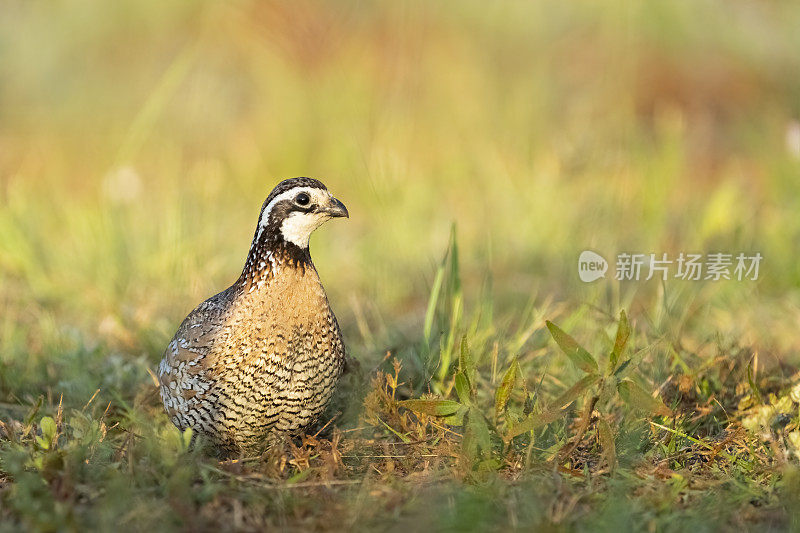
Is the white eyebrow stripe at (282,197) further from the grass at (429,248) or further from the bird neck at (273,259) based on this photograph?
the grass at (429,248)

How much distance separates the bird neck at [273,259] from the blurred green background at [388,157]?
105 centimetres

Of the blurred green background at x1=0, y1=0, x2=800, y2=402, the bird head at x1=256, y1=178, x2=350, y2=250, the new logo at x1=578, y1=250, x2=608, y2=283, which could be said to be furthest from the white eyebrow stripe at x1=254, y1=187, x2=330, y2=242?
the new logo at x1=578, y1=250, x2=608, y2=283

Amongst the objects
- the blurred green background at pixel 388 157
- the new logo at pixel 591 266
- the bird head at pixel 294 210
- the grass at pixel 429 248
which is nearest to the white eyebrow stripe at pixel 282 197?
the bird head at pixel 294 210

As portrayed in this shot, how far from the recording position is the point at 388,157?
6.88 m

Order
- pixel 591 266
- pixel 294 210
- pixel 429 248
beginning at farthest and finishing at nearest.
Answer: pixel 429 248 → pixel 591 266 → pixel 294 210

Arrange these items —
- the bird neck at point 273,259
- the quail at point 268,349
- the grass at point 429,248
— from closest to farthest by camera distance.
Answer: the grass at point 429,248
the quail at point 268,349
the bird neck at point 273,259

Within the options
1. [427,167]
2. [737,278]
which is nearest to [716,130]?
[427,167]

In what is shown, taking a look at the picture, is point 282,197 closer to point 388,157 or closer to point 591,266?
point 591,266

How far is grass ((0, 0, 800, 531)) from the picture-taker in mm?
3572

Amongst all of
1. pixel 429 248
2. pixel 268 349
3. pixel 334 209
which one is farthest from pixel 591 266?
pixel 268 349

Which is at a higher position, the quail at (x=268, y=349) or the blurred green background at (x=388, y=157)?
the blurred green background at (x=388, y=157)

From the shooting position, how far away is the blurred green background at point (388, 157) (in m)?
5.77

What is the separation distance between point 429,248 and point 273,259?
3039 mm

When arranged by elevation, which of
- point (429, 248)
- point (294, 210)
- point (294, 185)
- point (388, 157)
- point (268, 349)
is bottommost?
point (268, 349)
